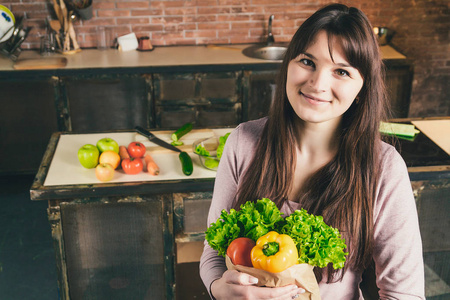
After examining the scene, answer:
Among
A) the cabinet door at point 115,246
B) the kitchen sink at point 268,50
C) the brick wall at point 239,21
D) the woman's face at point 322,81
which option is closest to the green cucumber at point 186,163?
the cabinet door at point 115,246

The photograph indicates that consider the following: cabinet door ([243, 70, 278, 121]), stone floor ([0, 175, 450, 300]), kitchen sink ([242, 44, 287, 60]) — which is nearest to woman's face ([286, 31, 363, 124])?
stone floor ([0, 175, 450, 300])

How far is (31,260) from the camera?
3.19m

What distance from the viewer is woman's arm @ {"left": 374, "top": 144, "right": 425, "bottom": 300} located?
135 centimetres

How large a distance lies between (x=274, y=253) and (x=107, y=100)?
10.5 feet

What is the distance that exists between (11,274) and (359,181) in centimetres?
248

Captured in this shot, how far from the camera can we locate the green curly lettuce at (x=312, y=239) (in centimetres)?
114

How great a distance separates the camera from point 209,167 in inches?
93.2

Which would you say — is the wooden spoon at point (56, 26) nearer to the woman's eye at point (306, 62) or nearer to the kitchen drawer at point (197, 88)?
the kitchen drawer at point (197, 88)

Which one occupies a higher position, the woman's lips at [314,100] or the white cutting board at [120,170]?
the woman's lips at [314,100]

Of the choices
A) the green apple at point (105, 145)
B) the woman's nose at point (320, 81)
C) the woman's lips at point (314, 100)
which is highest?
the woman's nose at point (320, 81)

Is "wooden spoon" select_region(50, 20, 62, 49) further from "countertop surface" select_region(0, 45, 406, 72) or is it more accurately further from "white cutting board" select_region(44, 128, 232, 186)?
"white cutting board" select_region(44, 128, 232, 186)

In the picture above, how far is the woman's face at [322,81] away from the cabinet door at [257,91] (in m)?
2.70

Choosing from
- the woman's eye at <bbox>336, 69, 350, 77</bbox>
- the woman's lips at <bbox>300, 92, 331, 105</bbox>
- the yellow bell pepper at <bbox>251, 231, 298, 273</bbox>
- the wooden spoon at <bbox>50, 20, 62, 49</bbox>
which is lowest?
the yellow bell pepper at <bbox>251, 231, 298, 273</bbox>

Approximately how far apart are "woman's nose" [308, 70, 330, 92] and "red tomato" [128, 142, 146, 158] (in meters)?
1.31
